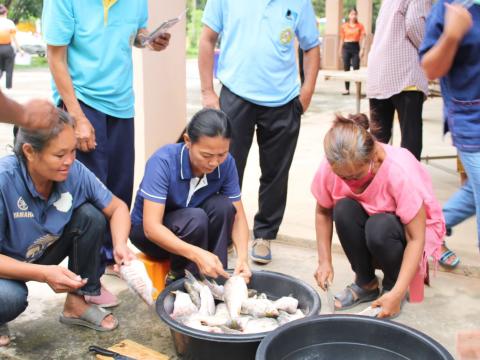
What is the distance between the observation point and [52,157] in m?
2.48

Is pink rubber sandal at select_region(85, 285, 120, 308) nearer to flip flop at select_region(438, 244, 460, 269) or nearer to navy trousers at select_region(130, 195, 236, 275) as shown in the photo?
navy trousers at select_region(130, 195, 236, 275)

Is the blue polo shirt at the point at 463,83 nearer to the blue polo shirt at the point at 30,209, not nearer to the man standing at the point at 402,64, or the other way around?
the man standing at the point at 402,64

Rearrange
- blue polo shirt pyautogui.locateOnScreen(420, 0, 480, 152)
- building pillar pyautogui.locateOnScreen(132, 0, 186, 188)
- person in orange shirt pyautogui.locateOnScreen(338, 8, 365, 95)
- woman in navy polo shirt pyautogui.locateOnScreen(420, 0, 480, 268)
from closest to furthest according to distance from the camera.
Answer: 1. woman in navy polo shirt pyautogui.locateOnScreen(420, 0, 480, 268)
2. blue polo shirt pyautogui.locateOnScreen(420, 0, 480, 152)
3. building pillar pyautogui.locateOnScreen(132, 0, 186, 188)
4. person in orange shirt pyautogui.locateOnScreen(338, 8, 365, 95)

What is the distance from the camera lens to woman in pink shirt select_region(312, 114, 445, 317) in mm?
2572

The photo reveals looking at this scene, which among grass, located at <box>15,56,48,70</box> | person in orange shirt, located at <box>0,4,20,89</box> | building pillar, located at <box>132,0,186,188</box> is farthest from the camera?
grass, located at <box>15,56,48,70</box>

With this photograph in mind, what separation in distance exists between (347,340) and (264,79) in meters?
1.58

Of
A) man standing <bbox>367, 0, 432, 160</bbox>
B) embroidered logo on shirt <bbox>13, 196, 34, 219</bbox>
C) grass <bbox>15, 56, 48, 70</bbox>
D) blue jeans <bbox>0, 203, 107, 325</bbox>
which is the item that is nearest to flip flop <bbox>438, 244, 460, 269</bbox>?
man standing <bbox>367, 0, 432, 160</bbox>

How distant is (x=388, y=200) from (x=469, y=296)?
0.73 meters

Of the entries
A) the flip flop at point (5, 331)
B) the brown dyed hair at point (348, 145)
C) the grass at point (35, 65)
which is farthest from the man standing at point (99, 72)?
the grass at point (35, 65)

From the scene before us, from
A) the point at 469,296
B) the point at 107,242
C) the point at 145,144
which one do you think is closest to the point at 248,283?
the point at 107,242

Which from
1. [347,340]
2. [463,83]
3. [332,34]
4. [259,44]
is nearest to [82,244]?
[347,340]

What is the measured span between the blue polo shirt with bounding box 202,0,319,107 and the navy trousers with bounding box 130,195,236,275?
72 cm

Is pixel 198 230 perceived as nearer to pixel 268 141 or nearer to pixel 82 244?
pixel 82 244

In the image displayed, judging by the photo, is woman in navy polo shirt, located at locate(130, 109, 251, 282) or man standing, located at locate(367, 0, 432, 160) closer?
woman in navy polo shirt, located at locate(130, 109, 251, 282)
